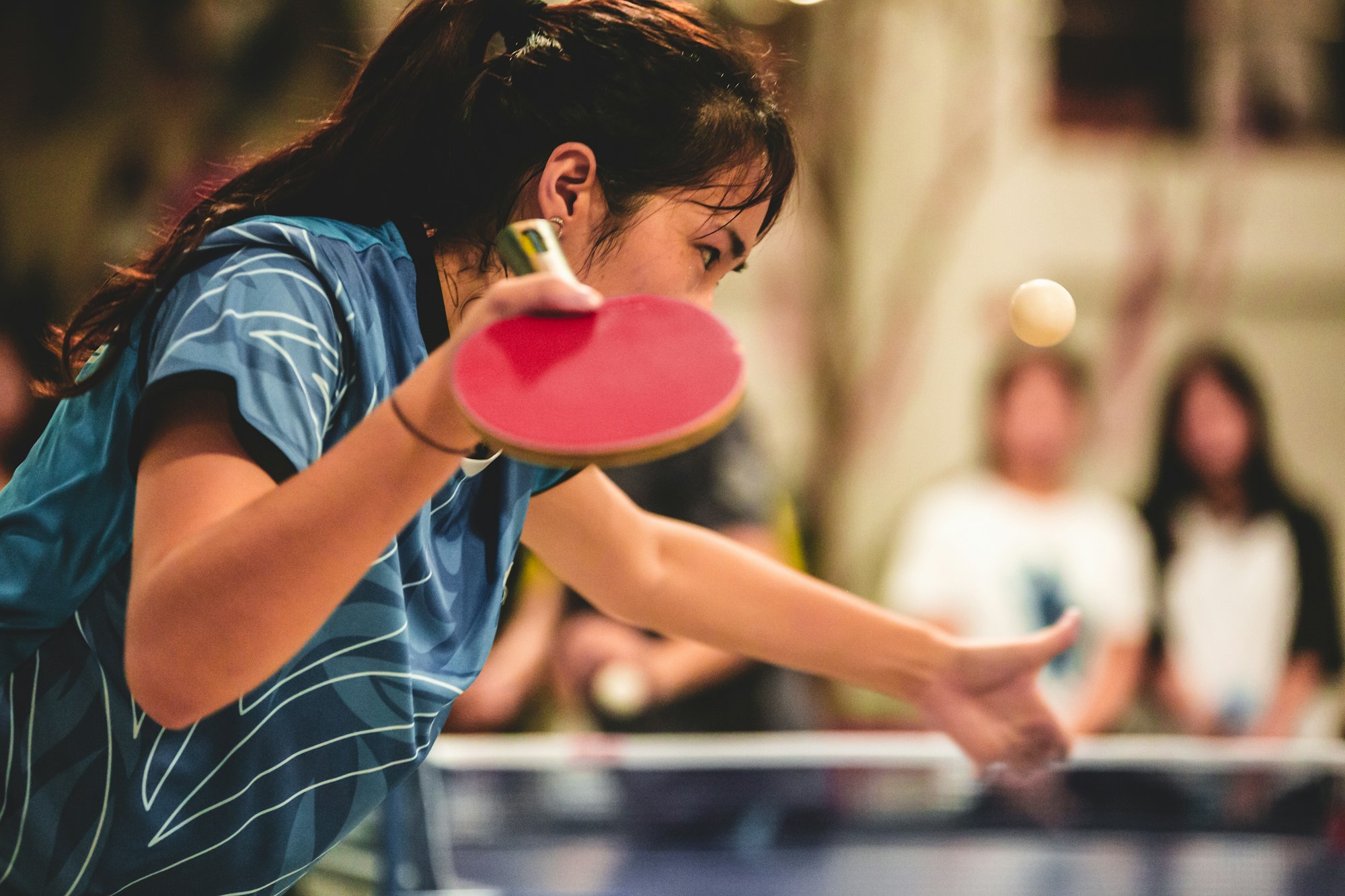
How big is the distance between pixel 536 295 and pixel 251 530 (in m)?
0.24

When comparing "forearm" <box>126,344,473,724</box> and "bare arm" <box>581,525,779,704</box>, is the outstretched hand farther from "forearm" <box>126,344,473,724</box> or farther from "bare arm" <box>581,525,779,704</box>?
"bare arm" <box>581,525,779,704</box>

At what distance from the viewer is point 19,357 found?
322 cm

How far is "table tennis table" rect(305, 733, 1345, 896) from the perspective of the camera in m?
2.11

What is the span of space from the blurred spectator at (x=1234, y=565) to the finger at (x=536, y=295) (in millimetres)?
3430

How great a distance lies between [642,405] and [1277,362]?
4.93 metres

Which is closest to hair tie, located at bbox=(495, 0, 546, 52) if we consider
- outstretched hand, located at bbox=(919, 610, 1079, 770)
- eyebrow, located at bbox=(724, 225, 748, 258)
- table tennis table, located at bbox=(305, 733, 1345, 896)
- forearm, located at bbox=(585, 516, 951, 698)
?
eyebrow, located at bbox=(724, 225, 748, 258)

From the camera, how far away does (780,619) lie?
1488mm

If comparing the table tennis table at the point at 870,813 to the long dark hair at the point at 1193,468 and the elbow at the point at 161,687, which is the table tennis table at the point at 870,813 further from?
the long dark hair at the point at 1193,468

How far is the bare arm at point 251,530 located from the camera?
0.77 meters

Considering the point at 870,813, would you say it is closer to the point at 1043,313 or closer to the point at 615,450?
the point at 1043,313

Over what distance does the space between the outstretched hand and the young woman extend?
594 mm

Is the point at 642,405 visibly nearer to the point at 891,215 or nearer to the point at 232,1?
the point at 891,215

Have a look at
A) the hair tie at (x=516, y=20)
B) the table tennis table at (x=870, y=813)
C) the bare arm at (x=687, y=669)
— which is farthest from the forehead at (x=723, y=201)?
the bare arm at (x=687, y=669)

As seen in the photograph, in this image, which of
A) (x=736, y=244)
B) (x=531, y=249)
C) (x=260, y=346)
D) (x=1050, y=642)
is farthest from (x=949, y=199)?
(x=260, y=346)
